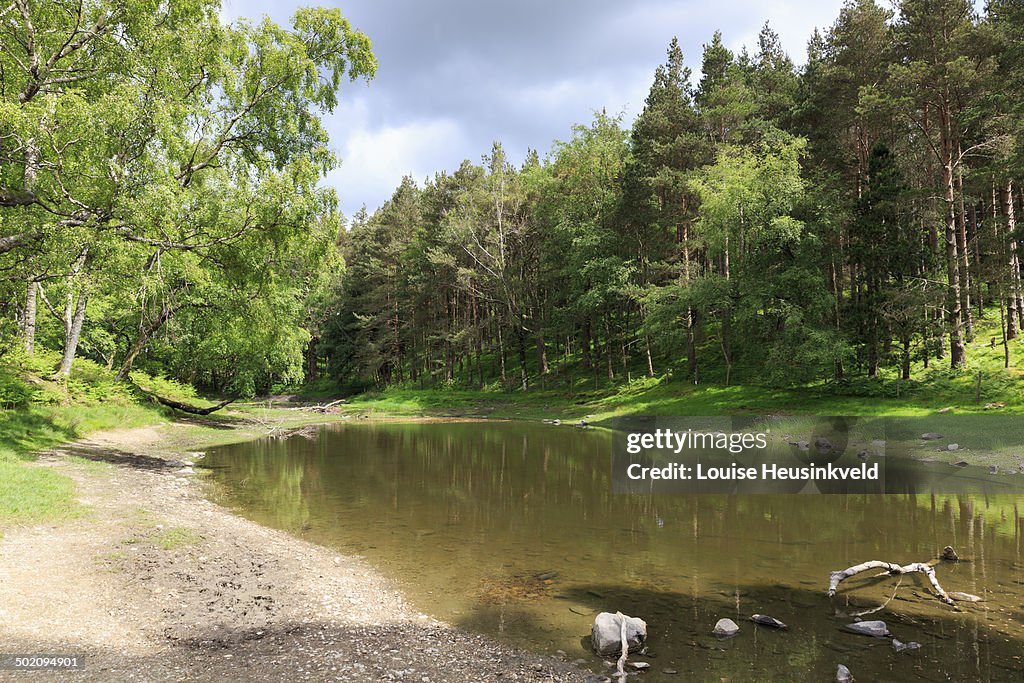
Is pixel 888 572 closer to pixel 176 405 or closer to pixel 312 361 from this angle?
pixel 176 405

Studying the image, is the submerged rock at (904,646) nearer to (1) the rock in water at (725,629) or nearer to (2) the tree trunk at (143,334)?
(1) the rock in water at (725,629)

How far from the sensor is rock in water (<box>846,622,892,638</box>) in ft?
22.6

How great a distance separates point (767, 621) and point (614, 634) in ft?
7.49

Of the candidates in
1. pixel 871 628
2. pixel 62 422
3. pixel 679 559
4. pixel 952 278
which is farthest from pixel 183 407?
pixel 952 278

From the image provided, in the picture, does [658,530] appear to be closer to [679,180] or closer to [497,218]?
[679,180]

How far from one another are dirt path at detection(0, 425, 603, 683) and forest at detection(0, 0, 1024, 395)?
9.06 meters

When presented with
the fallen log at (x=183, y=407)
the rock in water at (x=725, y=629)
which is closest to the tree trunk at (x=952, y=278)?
the rock in water at (x=725, y=629)

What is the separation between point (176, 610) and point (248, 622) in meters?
1.06

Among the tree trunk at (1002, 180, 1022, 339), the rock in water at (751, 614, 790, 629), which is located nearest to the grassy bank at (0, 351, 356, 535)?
the rock in water at (751, 614, 790, 629)

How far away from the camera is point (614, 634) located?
6.46 meters

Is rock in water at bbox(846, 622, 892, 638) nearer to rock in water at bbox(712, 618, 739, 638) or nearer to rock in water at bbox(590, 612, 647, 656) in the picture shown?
rock in water at bbox(712, 618, 739, 638)

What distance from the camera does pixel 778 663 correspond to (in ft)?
20.6

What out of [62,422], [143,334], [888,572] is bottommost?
[888,572]

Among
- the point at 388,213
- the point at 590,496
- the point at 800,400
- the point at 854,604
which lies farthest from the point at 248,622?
the point at 388,213
